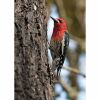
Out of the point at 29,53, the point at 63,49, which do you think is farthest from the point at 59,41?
the point at 29,53

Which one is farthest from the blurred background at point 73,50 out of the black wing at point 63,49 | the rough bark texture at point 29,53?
the rough bark texture at point 29,53

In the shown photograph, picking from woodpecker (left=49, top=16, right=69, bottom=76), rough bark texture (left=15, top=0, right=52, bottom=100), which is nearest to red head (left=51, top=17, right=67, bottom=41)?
woodpecker (left=49, top=16, right=69, bottom=76)

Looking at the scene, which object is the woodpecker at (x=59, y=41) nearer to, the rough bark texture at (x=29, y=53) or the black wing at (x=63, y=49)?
the black wing at (x=63, y=49)

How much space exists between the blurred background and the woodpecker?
0.10 ft

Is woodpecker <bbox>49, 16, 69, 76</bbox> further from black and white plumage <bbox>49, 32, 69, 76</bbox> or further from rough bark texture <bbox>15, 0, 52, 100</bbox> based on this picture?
rough bark texture <bbox>15, 0, 52, 100</bbox>

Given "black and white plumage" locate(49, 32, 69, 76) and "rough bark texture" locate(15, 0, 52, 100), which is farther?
"black and white plumage" locate(49, 32, 69, 76)

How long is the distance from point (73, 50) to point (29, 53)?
32 cm

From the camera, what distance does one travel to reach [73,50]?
1.94 metres

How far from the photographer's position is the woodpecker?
186 centimetres

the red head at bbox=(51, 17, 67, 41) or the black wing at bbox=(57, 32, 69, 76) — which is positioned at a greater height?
the red head at bbox=(51, 17, 67, 41)

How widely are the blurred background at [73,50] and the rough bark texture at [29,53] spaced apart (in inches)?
7.4

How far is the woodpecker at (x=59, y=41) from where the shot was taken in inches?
73.4

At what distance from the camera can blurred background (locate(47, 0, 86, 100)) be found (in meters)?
1.92

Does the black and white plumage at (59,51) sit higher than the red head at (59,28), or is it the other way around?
the red head at (59,28)
